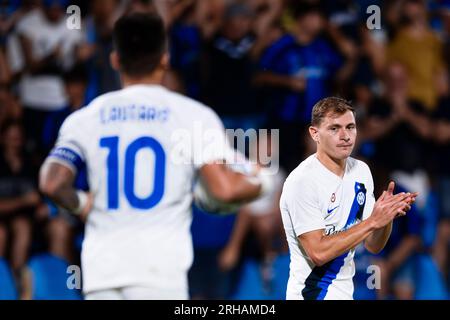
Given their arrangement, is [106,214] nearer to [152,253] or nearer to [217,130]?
[152,253]

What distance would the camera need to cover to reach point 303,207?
4.87 meters

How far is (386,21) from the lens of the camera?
10.4 m

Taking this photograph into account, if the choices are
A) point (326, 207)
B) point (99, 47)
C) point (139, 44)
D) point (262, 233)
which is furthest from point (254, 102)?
point (139, 44)

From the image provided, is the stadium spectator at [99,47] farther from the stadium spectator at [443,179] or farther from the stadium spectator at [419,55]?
the stadium spectator at [443,179]

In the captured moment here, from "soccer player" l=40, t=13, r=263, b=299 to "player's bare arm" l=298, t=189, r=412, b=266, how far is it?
874 mm

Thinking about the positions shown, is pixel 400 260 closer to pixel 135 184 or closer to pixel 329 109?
pixel 329 109

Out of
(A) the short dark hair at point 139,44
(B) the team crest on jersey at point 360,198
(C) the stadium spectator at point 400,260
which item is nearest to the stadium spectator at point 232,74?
(C) the stadium spectator at point 400,260

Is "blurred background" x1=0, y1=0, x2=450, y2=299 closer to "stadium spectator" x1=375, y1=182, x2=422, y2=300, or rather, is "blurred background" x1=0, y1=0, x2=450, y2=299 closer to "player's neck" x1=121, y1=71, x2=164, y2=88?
"stadium spectator" x1=375, y1=182, x2=422, y2=300

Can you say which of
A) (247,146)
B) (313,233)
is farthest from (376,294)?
(313,233)

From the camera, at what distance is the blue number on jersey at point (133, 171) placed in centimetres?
399

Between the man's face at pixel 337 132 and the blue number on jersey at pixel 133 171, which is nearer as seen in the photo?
the blue number on jersey at pixel 133 171

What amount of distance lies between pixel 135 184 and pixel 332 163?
1.36 metres

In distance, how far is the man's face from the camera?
4824 mm

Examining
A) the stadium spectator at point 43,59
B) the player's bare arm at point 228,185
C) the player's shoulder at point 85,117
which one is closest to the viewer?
the player's bare arm at point 228,185
